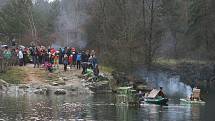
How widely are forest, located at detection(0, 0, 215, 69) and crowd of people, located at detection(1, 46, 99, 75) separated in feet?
19.8

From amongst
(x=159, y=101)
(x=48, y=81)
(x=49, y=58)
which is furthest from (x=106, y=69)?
(x=159, y=101)

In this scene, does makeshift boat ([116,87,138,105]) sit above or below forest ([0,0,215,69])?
below

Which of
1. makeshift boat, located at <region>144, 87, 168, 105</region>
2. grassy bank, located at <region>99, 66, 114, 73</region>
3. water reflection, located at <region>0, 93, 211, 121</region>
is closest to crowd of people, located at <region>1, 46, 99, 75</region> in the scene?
grassy bank, located at <region>99, 66, 114, 73</region>

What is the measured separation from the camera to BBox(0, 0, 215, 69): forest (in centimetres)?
6412

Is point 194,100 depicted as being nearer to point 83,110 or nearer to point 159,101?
point 159,101

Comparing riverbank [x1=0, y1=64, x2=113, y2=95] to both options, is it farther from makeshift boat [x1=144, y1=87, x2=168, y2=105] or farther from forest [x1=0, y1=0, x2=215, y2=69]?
forest [x1=0, y1=0, x2=215, y2=69]

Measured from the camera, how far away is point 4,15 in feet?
256

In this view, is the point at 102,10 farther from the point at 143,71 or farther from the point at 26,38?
the point at 26,38

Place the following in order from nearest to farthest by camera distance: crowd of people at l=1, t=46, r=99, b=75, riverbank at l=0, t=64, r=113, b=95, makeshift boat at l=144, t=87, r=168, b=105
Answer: makeshift boat at l=144, t=87, r=168, b=105 → riverbank at l=0, t=64, r=113, b=95 → crowd of people at l=1, t=46, r=99, b=75

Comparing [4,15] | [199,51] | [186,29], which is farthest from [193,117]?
[186,29]

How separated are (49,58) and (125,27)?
1432 cm

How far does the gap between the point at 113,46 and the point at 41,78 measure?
13195 mm

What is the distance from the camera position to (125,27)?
64938mm

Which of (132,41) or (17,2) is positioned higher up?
(17,2)
